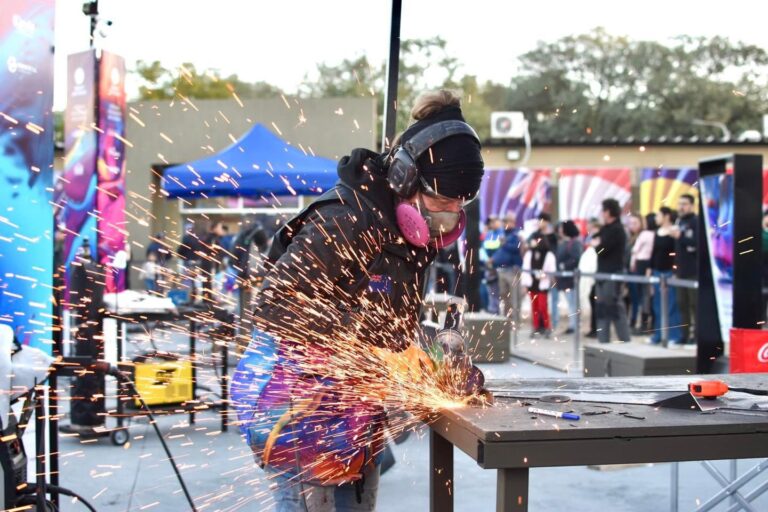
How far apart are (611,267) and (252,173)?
4.42 metres

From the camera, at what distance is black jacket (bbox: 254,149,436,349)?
226 centimetres

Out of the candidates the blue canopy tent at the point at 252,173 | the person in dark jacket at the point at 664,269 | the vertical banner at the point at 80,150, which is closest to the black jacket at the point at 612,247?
the person in dark jacket at the point at 664,269

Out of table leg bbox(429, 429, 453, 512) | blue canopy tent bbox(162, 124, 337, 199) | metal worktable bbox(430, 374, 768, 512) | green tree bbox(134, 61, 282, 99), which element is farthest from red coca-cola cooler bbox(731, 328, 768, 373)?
green tree bbox(134, 61, 282, 99)

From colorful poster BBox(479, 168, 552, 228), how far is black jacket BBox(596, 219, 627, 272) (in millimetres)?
6532

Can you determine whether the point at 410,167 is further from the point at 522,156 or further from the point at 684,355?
the point at 522,156

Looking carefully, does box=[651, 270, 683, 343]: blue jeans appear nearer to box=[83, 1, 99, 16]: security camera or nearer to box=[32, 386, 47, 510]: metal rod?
box=[83, 1, 99, 16]: security camera

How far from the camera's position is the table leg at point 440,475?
2.71m

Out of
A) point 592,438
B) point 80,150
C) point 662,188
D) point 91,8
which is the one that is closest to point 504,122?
point 662,188

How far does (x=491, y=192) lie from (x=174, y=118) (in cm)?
906

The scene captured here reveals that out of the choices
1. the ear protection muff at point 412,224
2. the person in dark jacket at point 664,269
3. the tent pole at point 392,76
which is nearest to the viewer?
the ear protection muff at point 412,224

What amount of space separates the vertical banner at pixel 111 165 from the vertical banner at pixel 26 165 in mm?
2202

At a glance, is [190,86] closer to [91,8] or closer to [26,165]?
[91,8]

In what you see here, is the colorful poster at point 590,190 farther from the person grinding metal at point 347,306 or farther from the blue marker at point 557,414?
the blue marker at point 557,414

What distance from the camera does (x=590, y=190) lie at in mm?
16406
